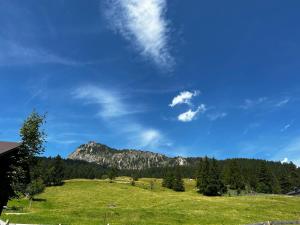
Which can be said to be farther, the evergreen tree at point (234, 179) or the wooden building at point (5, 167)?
the evergreen tree at point (234, 179)

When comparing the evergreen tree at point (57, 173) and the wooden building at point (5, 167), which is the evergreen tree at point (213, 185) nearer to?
the evergreen tree at point (57, 173)

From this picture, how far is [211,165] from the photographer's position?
132 m

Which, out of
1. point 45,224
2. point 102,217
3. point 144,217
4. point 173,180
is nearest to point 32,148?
point 45,224

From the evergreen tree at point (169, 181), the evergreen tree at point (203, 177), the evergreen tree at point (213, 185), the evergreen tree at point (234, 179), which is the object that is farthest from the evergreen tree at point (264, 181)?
the evergreen tree at point (169, 181)

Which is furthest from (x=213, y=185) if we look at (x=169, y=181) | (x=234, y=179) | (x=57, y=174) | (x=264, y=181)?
(x=57, y=174)

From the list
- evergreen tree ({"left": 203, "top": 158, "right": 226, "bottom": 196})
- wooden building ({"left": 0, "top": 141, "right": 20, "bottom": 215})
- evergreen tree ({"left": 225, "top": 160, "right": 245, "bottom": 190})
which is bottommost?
wooden building ({"left": 0, "top": 141, "right": 20, "bottom": 215})

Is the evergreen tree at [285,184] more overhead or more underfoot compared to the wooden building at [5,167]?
more overhead

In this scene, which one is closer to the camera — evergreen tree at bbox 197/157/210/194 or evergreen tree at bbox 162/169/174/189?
evergreen tree at bbox 197/157/210/194

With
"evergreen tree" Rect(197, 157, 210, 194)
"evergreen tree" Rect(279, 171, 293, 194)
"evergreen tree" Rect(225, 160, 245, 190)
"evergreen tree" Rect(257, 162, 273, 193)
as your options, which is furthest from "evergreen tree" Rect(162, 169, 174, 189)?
"evergreen tree" Rect(279, 171, 293, 194)

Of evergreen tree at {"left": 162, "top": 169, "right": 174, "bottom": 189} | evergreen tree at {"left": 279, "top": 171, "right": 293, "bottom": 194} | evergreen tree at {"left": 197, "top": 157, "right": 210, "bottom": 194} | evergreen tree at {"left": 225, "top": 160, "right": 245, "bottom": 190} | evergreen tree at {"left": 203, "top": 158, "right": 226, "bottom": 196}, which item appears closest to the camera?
evergreen tree at {"left": 203, "top": 158, "right": 226, "bottom": 196}

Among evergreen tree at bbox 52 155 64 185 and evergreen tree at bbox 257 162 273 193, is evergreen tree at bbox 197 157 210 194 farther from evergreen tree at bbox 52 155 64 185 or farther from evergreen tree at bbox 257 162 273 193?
evergreen tree at bbox 52 155 64 185

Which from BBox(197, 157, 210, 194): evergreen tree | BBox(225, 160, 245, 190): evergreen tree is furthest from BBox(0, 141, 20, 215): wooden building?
BBox(225, 160, 245, 190): evergreen tree

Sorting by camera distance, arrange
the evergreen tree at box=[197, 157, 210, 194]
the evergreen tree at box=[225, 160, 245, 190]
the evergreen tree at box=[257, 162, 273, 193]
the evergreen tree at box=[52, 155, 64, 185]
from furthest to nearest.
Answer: the evergreen tree at box=[52, 155, 64, 185], the evergreen tree at box=[257, 162, 273, 193], the evergreen tree at box=[225, 160, 245, 190], the evergreen tree at box=[197, 157, 210, 194]

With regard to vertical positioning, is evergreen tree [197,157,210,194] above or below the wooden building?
above
